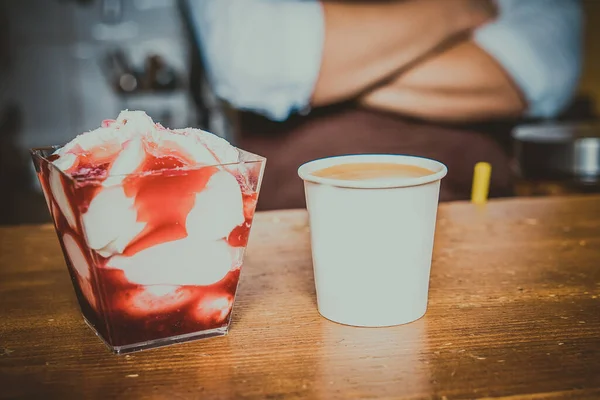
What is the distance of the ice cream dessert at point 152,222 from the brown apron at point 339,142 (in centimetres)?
161

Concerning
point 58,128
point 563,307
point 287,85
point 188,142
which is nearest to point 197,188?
point 188,142

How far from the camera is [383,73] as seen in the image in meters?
2.22

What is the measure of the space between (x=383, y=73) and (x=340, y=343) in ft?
5.49

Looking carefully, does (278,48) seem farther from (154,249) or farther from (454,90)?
(154,249)

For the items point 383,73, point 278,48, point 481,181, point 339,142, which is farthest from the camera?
point 339,142

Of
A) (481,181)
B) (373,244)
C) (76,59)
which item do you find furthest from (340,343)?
(76,59)

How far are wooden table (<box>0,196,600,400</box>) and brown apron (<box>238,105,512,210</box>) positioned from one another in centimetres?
133

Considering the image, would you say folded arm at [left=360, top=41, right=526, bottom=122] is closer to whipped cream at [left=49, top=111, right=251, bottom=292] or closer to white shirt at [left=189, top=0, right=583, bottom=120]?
white shirt at [left=189, top=0, right=583, bottom=120]

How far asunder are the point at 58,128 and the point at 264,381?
5451 mm

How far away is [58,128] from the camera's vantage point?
5.59 meters

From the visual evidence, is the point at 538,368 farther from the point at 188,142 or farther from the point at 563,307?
the point at 188,142

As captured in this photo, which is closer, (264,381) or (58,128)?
(264,381)

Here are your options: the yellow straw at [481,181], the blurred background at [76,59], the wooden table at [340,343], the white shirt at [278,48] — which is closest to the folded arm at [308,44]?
the white shirt at [278,48]

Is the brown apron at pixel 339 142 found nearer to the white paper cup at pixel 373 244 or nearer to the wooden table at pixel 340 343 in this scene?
the wooden table at pixel 340 343
